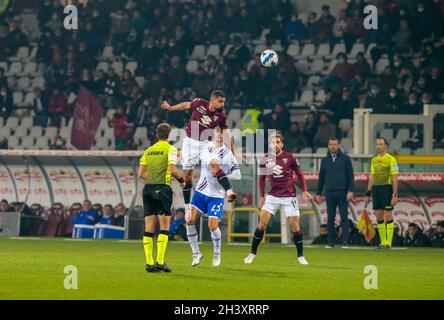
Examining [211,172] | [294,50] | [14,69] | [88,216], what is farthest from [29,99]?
[211,172]

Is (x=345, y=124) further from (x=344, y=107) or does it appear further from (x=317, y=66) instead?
(x=317, y=66)

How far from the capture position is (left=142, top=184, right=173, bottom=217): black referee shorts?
16.3 metres

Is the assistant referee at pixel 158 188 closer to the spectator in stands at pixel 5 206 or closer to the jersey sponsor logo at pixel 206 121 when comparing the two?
the jersey sponsor logo at pixel 206 121

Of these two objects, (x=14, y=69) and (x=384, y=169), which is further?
(x=14, y=69)

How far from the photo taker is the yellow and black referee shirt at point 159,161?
1628 cm

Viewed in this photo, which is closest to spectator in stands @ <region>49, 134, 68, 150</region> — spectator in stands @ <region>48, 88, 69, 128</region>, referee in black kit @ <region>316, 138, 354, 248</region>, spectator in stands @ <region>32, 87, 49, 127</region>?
spectator in stands @ <region>48, 88, 69, 128</region>

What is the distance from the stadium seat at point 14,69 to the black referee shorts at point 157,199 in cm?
2180

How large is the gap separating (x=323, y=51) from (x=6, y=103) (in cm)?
971

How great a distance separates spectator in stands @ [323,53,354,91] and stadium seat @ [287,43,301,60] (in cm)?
225

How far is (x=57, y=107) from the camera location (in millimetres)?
34344
